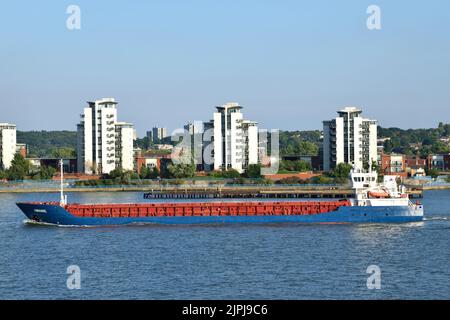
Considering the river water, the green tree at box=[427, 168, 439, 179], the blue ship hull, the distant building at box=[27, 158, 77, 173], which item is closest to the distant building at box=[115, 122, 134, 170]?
the distant building at box=[27, 158, 77, 173]

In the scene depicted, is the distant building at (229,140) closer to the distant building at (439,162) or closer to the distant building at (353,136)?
the distant building at (353,136)

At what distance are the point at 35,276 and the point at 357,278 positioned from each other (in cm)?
1374

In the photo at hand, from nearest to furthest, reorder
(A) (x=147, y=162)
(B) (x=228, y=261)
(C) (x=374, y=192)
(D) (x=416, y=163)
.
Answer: (B) (x=228, y=261) < (C) (x=374, y=192) < (A) (x=147, y=162) < (D) (x=416, y=163)

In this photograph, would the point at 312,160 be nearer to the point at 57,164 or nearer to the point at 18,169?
the point at 57,164

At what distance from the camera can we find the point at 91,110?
138 m

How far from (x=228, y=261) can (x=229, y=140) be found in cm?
9959

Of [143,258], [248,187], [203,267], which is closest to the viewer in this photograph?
[203,267]

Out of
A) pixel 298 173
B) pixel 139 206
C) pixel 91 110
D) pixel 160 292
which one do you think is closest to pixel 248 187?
pixel 298 173

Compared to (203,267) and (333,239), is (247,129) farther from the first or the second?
(203,267)

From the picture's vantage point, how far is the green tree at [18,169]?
451 ft

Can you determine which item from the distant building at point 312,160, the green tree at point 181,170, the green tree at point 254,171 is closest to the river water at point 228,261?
the green tree at point 254,171

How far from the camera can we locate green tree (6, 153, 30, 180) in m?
138

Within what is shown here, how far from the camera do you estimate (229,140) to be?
136875 mm

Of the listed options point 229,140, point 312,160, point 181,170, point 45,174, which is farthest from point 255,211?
point 312,160
